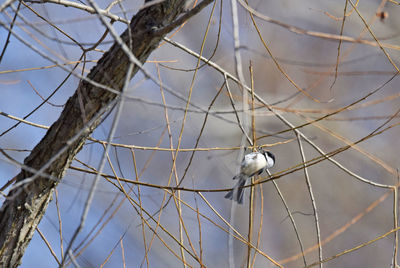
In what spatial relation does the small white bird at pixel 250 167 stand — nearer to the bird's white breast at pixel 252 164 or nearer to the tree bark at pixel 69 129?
the bird's white breast at pixel 252 164

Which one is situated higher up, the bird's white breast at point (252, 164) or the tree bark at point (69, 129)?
the bird's white breast at point (252, 164)

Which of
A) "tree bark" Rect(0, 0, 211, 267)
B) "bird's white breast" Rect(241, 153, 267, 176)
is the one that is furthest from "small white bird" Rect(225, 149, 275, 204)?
"tree bark" Rect(0, 0, 211, 267)

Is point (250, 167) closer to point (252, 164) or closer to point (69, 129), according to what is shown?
point (252, 164)

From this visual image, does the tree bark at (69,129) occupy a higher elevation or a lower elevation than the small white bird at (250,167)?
lower

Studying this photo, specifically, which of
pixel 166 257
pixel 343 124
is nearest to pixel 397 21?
pixel 343 124

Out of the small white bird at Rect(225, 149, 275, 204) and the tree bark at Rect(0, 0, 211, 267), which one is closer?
the tree bark at Rect(0, 0, 211, 267)

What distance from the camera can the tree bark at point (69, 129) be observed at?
1.20 meters

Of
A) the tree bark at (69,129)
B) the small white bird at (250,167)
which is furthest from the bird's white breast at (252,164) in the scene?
the tree bark at (69,129)

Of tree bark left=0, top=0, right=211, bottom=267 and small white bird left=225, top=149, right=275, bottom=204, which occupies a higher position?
small white bird left=225, top=149, right=275, bottom=204

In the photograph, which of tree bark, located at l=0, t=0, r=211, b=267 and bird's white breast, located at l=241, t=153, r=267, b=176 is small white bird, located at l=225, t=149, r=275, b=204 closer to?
bird's white breast, located at l=241, t=153, r=267, b=176

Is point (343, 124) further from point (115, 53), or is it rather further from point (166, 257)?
point (115, 53)

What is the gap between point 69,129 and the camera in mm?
1245

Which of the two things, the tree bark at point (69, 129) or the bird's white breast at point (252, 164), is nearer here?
the tree bark at point (69, 129)

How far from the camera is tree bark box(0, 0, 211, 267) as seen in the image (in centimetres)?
120
